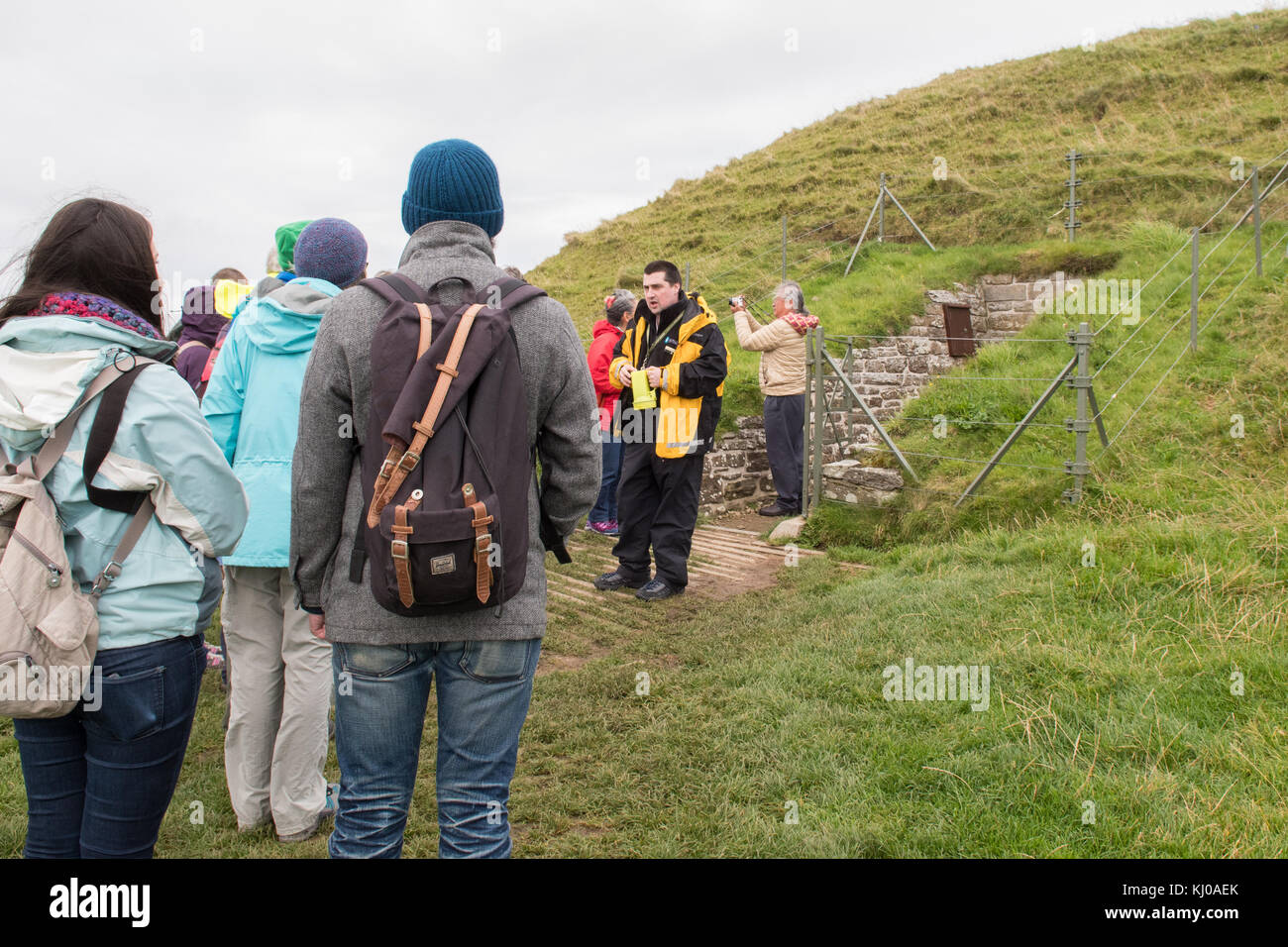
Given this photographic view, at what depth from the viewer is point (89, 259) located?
2430 mm

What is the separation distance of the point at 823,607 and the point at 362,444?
465 cm

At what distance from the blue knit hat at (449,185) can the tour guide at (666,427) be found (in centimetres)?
438

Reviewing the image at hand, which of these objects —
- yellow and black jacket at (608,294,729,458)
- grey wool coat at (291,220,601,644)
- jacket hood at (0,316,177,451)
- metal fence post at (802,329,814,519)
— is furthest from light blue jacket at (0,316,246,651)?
metal fence post at (802,329,814,519)

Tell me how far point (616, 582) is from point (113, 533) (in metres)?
5.25

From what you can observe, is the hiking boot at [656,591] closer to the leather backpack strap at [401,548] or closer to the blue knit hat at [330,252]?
the blue knit hat at [330,252]

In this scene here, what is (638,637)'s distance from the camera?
6.10m

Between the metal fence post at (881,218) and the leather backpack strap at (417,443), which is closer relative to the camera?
the leather backpack strap at (417,443)

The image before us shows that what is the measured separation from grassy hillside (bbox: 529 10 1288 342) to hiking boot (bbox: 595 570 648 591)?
825 centimetres

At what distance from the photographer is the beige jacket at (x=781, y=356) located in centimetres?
996

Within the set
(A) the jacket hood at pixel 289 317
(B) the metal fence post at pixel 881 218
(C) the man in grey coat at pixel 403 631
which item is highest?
(B) the metal fence post at pixel 881 218

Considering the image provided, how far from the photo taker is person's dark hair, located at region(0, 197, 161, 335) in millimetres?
2418

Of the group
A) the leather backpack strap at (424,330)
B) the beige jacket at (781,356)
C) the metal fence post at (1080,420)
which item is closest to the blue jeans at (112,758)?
the leather backpack strap at (424,330)

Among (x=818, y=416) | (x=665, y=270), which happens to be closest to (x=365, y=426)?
(x=665, y=270)
